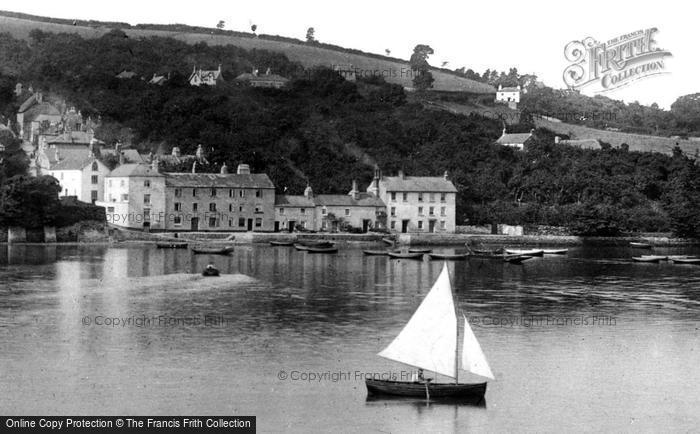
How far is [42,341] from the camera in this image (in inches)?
1817

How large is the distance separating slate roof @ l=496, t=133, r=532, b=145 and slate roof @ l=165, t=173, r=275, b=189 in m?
60.1

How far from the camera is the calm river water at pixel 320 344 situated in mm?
35125

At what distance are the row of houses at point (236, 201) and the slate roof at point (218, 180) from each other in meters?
0.10

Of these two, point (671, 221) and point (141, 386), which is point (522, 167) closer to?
point (671, 221)

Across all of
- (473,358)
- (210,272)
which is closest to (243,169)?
(210,272)

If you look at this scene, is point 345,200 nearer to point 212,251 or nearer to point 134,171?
point 134,171

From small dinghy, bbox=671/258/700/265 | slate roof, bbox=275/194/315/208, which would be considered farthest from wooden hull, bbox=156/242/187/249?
small dinghy, bbox=671/258/700/265

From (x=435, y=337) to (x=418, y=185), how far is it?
83221 millimetres

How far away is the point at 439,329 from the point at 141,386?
10.8 m

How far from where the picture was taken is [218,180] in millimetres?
111812

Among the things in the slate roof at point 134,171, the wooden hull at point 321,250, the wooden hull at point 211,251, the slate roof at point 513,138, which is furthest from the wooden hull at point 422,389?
the slate roof at point 513,138

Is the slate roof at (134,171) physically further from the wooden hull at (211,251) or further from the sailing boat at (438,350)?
the sailing boat at (438,350)

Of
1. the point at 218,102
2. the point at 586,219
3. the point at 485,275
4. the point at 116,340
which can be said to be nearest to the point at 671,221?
the point at 586,219

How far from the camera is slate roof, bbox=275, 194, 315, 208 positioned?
374ft
